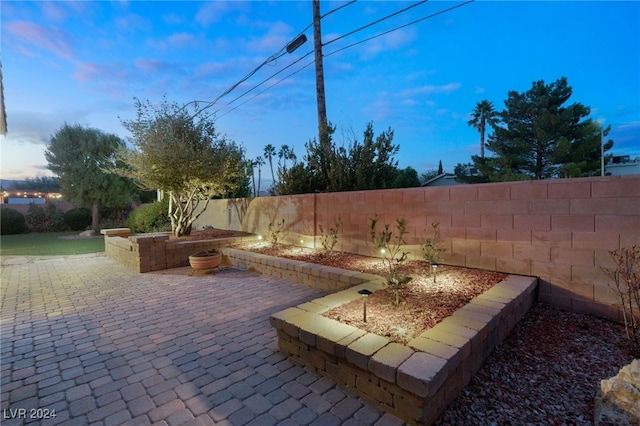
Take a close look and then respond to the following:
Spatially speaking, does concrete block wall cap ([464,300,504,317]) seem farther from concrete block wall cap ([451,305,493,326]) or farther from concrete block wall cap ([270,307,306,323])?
concrete block wall cap ([270,307,306,323])

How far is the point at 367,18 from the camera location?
7645 mm

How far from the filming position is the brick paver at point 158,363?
2.05 metres

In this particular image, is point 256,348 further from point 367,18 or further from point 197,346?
point 367,18

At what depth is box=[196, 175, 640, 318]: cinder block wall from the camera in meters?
3.37

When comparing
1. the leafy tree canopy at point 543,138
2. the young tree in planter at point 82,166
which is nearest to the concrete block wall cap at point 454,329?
the leafy tree canopy at point 543,138

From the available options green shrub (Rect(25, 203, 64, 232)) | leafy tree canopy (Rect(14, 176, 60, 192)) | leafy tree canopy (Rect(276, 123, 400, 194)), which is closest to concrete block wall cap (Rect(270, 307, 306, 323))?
leafy tree canopy (Rect(276, 123, 400, 194))

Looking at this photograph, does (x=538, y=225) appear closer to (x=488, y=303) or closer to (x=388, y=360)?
(x=488, y=303)

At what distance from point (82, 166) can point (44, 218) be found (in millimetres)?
4931

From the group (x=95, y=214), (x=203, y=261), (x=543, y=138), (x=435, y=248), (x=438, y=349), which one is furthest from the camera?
(x=95, y=214)

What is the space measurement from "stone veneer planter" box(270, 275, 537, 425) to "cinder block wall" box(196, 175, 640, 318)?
1083 millimetres

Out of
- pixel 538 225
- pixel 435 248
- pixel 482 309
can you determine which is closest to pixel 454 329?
pixel 482 309

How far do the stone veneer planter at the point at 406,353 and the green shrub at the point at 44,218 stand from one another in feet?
70.0

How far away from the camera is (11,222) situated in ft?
52.3

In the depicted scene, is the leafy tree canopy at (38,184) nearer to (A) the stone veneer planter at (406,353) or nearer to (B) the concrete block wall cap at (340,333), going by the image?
(A) the stone veneer planter at (406,353)
